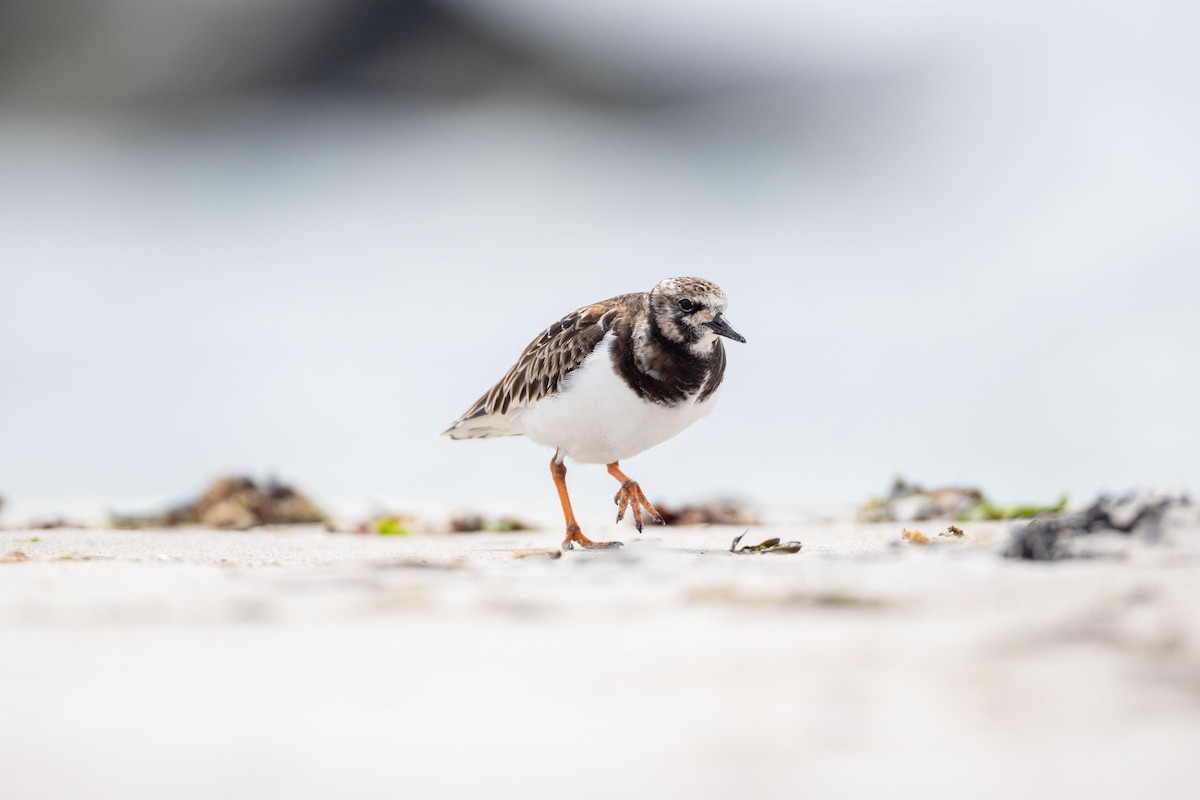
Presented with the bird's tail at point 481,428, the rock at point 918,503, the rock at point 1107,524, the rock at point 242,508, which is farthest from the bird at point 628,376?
the rock at point 1107,524

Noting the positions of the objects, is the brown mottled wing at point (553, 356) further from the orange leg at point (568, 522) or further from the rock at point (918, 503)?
the rock at point (918, 503)

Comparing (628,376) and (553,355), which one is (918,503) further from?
(553,355)

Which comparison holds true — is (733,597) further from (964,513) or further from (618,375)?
(964,513)

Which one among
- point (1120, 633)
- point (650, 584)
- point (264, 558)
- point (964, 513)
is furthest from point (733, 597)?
point (964, 513)

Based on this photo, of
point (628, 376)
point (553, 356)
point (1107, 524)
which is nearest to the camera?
point (1107, 524)

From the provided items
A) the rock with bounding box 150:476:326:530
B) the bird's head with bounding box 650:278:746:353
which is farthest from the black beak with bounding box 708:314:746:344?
the rock with bounding box 150:476:326:530

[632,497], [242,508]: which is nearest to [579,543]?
[632,497]
